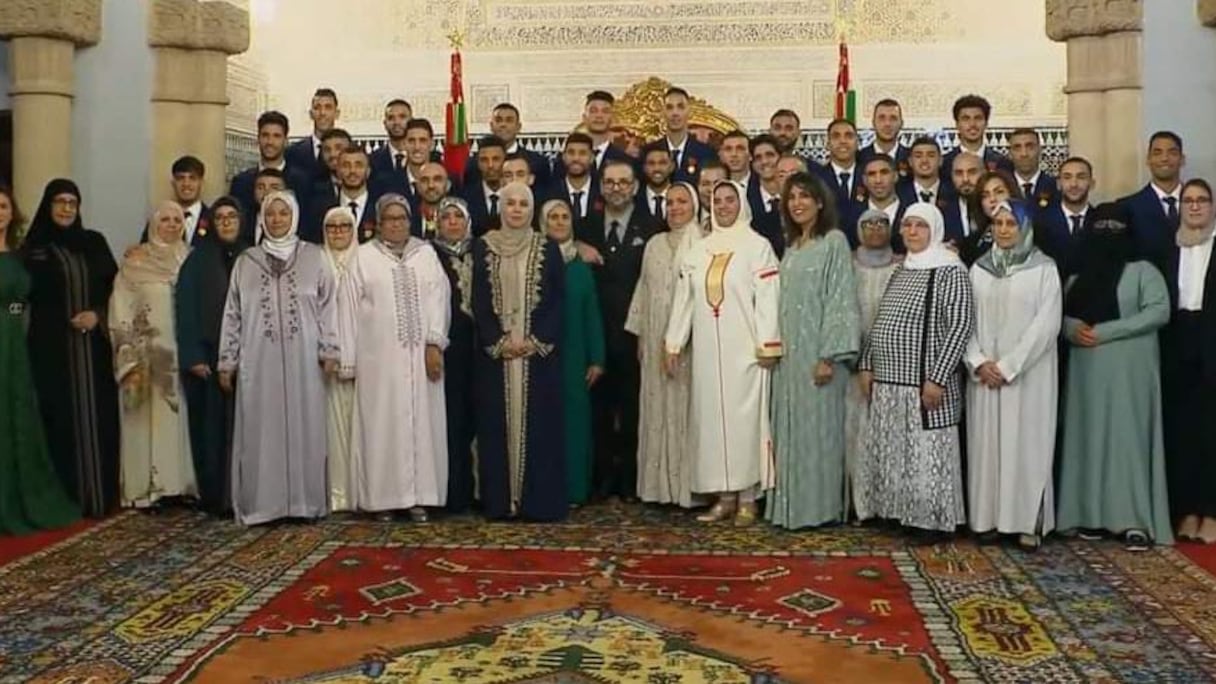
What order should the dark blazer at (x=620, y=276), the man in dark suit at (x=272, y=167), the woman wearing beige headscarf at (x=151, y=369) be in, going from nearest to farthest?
the woman wearing beige headscarf at (x=151, y=369) → the dark blazer at (x=620, y=276) → the man in dark suit at (x=272, y=167)

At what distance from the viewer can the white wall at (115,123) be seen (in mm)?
6738

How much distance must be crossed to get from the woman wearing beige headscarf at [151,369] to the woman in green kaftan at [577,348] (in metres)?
1.61

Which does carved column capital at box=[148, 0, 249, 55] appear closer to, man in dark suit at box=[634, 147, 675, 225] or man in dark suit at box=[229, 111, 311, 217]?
man in dark suit at box=[229, 111, 311, 217]

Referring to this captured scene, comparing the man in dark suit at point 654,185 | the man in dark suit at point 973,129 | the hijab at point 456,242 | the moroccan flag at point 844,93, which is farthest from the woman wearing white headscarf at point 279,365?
the moroccan flag at point 844,93

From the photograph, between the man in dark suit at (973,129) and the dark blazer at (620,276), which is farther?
the man in dark suit at (973,129)

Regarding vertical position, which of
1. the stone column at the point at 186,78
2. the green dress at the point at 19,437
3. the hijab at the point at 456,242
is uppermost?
the stone column at the point at 186,78

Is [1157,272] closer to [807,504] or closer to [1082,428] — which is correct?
[1082,428]

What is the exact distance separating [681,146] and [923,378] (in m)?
2.13

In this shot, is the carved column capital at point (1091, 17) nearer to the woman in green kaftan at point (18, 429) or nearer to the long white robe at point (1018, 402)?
the long white robe at point (1018, 402)

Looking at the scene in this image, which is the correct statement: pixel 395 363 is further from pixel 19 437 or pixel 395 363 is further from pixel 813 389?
pixel 813 389

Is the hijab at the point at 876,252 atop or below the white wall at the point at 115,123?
below

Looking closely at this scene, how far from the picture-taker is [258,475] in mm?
5285

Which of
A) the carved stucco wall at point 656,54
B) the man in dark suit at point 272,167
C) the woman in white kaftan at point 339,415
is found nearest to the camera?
the woman in white kaftan at point 339,415

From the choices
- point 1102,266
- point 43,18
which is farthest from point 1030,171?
point 43,18
